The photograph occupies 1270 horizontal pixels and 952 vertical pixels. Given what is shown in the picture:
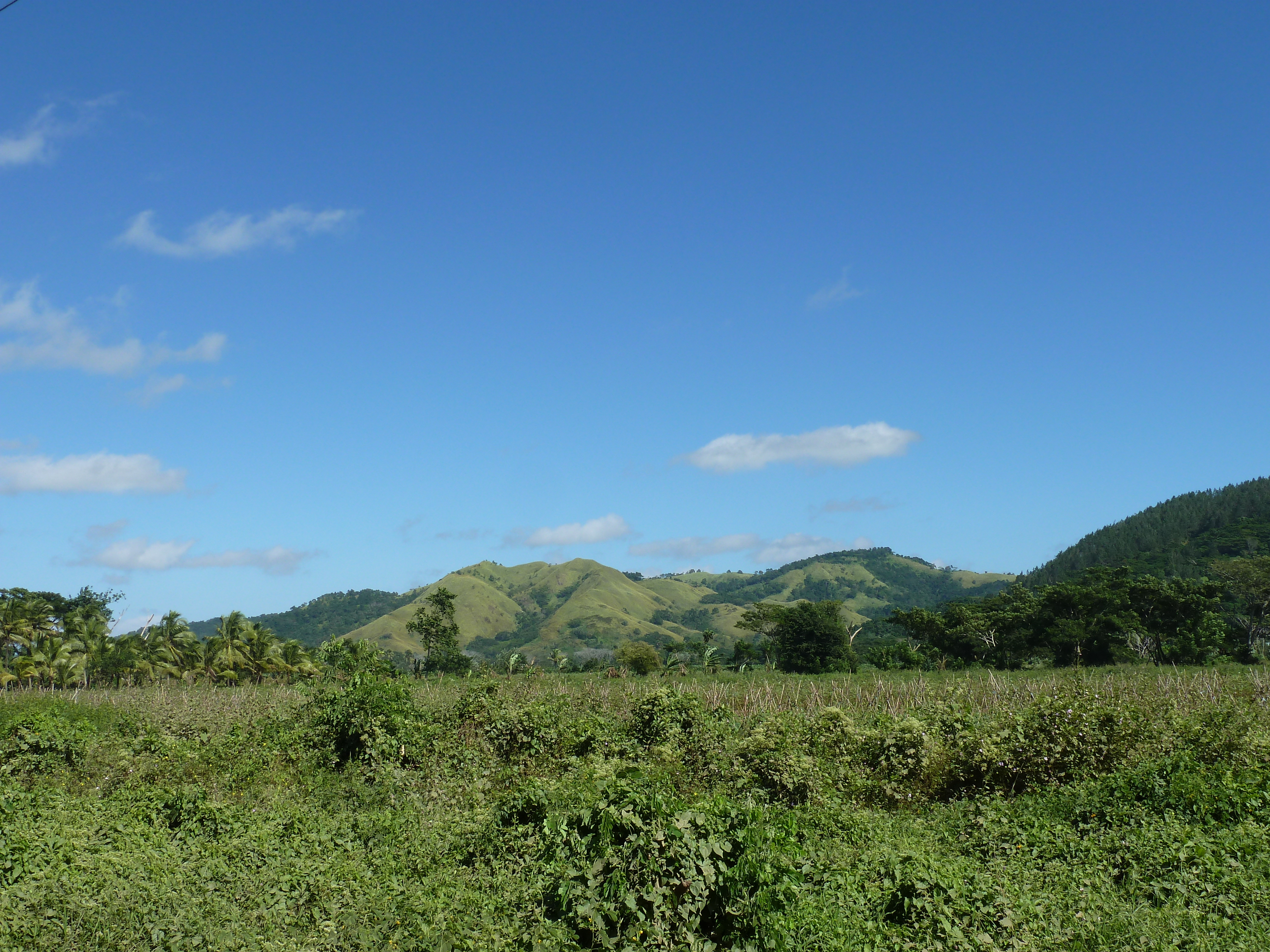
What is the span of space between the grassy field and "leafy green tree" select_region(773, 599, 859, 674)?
49.0 m

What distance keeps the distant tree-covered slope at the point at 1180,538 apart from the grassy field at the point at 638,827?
3739 inches

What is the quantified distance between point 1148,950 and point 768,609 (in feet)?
251

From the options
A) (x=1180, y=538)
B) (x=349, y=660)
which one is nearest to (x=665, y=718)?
(x=349, y=660)

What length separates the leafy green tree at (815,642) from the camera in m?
68.1

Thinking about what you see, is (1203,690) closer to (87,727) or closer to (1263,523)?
(87,727)

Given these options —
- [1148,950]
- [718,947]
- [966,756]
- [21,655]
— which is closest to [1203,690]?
[966,756]

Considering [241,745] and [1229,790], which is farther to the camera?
[241,745]

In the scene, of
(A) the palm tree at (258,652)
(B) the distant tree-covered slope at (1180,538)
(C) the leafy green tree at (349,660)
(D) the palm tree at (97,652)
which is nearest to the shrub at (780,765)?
(C) the leafy green tree at (349,660)

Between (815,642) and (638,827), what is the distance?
65.0m

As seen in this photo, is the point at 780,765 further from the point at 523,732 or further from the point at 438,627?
the point at 438,627

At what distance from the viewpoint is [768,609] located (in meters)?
82.3

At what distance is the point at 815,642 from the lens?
6925 cm

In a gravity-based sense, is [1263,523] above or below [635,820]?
above

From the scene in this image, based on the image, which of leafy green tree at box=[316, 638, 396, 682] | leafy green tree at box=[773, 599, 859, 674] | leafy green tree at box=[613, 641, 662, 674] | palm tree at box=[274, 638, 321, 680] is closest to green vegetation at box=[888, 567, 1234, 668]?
leafy green tree at box=[773, 599, 859, 674]
